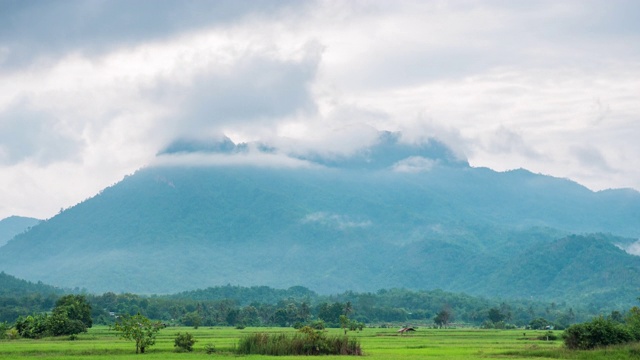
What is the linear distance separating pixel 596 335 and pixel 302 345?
23.9m

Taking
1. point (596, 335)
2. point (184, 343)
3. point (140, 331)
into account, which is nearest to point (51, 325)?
point (140, 331)

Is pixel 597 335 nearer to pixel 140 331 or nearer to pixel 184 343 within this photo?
pixel 184 343

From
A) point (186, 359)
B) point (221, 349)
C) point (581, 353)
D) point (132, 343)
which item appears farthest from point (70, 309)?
point (581, 353)

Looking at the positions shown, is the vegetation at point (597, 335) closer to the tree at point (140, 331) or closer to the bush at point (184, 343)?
the bush at point (184, 343)

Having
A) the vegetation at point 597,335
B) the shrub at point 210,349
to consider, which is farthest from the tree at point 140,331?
the vegetation at point 597,335

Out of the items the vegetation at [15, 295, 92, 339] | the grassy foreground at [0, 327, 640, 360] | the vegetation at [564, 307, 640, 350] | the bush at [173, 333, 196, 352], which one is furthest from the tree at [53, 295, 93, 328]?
the vegetation at [564, 307, 640, 350]

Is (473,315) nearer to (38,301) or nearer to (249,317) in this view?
(249,317)

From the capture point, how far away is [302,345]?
75.6 m

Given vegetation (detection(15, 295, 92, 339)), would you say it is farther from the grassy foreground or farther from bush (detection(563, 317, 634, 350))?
bush (detection(563, 317, 634, 350))

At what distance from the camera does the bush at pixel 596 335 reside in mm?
75500

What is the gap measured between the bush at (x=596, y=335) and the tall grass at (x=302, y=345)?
17.6 meters

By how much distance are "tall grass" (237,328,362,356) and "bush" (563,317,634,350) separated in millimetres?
17595

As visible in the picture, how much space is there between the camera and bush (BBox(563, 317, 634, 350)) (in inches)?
2972

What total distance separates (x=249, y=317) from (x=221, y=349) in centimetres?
8345
